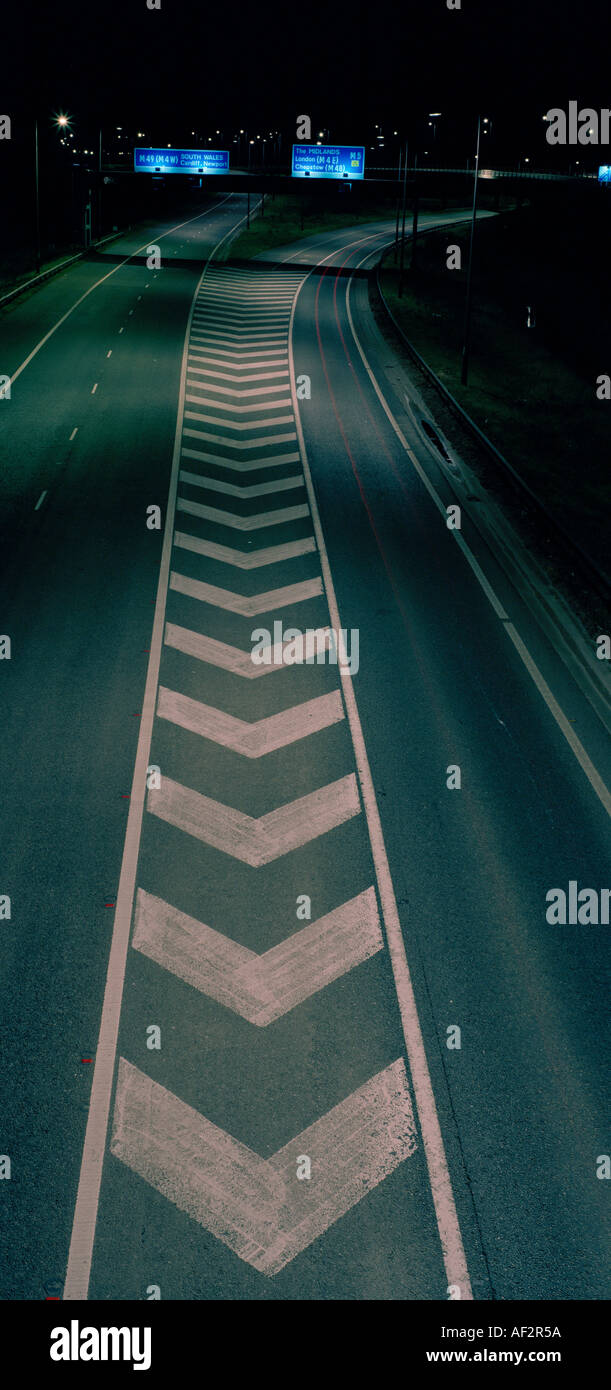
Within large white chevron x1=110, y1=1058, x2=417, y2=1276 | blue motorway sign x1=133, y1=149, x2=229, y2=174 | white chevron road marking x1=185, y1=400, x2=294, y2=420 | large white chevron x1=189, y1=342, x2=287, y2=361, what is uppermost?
blue motorway sign x1=133, y1=149, x2=229, y2=174

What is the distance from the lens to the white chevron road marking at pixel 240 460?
2711 centimetres

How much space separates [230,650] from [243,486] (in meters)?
9.56

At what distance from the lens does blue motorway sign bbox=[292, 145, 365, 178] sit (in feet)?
206

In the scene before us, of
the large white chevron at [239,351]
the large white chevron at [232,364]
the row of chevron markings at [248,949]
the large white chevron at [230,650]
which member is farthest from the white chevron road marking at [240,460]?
the large white chevron at [239,351]

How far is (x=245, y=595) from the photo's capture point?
19.3 meters

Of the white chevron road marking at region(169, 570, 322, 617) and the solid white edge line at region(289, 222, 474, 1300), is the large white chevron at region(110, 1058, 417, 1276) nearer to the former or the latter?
the solid white edge line at region(289, 222, 474, 1300)

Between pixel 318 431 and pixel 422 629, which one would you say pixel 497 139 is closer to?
pixel 318 431

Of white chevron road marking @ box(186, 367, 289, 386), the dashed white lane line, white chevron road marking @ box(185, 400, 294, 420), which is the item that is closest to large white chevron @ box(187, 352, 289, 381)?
white chevron road marking @ box(186, 367, 289, 386)

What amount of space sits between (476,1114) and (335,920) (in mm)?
2862

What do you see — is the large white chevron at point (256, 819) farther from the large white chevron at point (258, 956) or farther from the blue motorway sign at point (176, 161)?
the blue motorway sign at point (176, 161)

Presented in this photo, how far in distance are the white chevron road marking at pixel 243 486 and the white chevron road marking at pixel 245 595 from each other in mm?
5775

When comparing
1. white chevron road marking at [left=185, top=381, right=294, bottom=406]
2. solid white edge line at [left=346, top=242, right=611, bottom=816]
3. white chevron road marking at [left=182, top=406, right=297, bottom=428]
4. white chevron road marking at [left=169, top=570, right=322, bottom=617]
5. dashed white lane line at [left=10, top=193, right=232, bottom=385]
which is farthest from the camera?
dashed white lane line at [left=10, top=193, right=232, bottom=385]

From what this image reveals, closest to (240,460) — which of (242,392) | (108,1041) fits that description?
(242,392)

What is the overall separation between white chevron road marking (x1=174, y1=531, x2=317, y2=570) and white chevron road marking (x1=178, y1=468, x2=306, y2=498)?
3.41 meters
